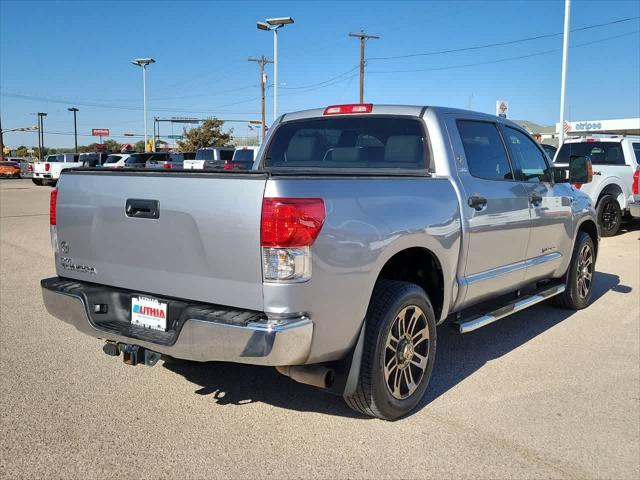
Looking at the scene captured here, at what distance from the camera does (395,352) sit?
362 centimetres

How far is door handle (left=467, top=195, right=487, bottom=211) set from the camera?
13.8 feet

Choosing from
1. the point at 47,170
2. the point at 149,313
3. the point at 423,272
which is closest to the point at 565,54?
the point at 423,272

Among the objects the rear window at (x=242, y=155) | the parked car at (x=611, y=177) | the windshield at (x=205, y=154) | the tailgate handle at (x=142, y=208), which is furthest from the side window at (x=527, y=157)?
the windshield at (x=205, y=154)

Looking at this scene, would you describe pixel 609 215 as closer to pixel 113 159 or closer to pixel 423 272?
pixel 423 272

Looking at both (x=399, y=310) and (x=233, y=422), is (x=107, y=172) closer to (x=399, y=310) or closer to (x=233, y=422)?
(x=233, y=422)

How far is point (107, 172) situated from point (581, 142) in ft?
39.1

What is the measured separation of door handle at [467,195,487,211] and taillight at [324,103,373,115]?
109 cm

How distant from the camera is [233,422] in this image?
142 inches

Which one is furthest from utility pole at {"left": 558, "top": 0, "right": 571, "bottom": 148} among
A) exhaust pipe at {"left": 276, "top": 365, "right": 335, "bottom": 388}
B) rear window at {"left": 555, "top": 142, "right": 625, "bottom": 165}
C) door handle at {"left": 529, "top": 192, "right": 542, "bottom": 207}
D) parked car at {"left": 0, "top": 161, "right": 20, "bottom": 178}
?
parked car at {"left": 0, "top": 161, "right": 20, "bottom": 178}

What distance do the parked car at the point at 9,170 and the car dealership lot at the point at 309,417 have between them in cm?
4312

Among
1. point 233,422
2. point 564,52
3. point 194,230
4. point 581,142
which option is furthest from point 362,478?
point 564,52

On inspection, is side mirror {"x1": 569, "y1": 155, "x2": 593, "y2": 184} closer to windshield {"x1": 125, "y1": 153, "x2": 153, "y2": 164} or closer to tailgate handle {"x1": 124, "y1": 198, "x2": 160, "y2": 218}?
tailgate handle {"x1": 124, "y1": 198, "x2": 160, "y2": 218}

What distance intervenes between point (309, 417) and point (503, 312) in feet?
6.15

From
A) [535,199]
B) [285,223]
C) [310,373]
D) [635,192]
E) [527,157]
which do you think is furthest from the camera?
[635,192]
